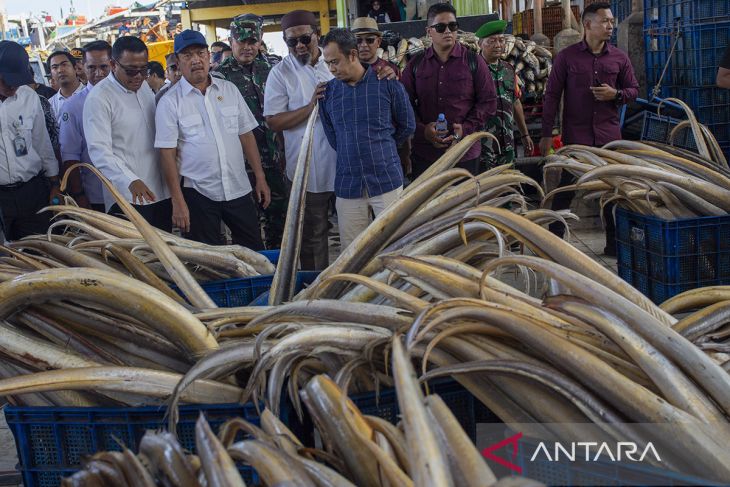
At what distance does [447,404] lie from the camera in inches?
80.5

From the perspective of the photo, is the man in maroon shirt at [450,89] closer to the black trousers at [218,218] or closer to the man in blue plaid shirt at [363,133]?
the man in blue plaid shirt at [363,133]

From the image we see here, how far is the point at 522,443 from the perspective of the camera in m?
1.48

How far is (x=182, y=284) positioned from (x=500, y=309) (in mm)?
1410

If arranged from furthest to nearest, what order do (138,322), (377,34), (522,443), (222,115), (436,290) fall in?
(377,34) < (222,115) < (138,322) < (436,290) < (522,443)

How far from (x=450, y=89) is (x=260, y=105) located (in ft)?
5.25

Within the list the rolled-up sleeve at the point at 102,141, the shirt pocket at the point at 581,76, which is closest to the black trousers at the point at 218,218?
the rolled-up sleeve at the point at 102,141

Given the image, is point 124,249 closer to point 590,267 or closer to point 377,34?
point 590,267

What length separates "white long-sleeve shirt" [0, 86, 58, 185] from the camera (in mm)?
5875

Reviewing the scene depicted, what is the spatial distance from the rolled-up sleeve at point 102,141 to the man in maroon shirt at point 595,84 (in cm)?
319

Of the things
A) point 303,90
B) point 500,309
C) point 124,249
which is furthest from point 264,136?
point 500,309

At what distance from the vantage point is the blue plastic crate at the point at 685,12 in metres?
6.91

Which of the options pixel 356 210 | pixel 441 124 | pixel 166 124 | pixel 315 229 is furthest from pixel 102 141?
pixel 441 124

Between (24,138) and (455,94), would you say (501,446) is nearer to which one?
(455,94)

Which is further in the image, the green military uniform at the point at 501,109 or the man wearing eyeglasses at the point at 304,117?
the green military uniform at the point at 501,109
